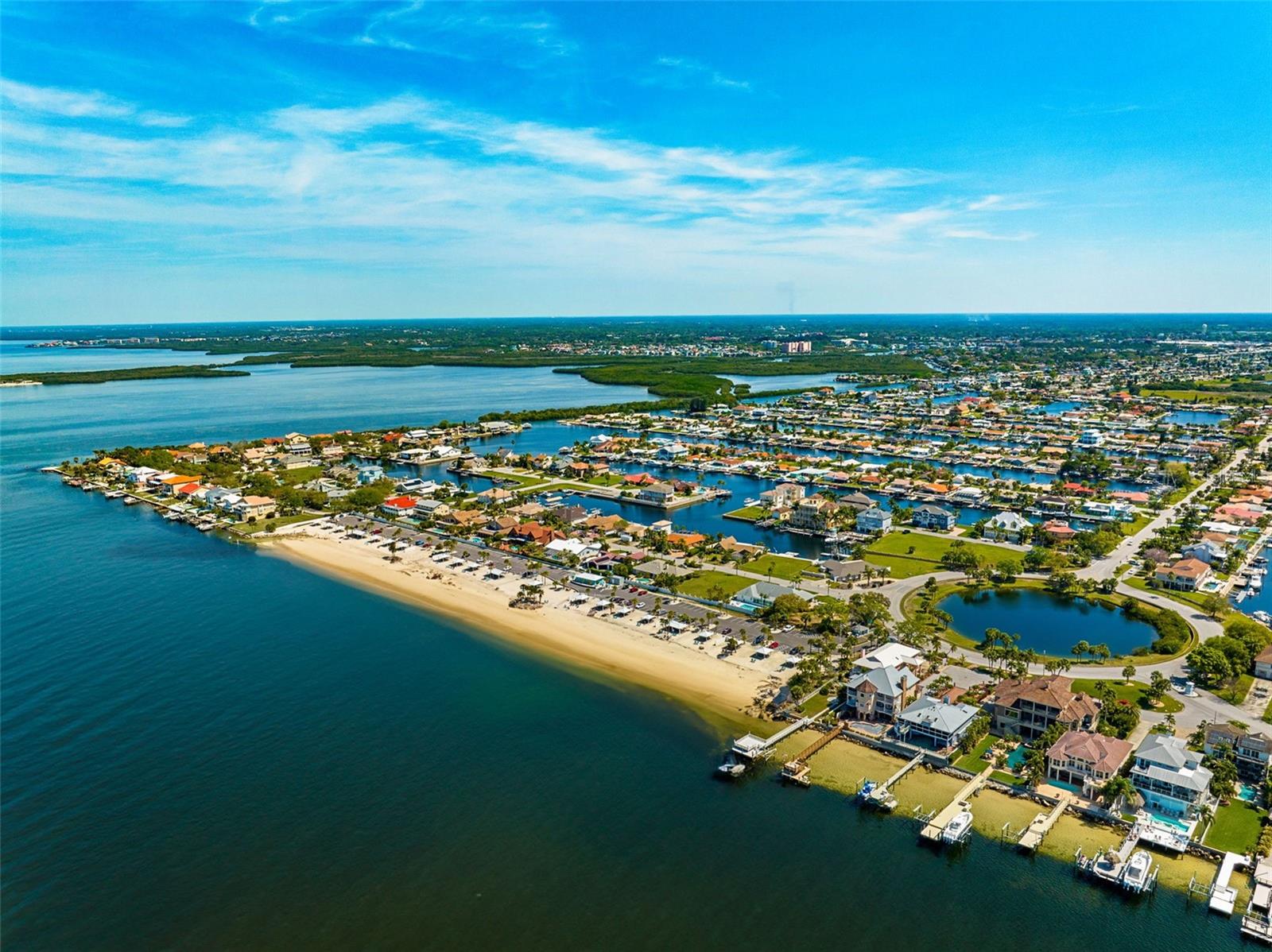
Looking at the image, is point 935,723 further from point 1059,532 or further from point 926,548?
point 1059,532

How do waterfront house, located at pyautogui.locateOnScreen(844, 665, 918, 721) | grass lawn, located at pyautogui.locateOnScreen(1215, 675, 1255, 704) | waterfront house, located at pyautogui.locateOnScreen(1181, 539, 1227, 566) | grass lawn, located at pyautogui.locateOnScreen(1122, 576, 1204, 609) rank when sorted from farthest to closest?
waterfront house, located at pyautogui.locateOnScreen(1181, 539, 1227, 566) → grass lawn, located at pyautogui.locateOnScreen(1122, 576, 1204, 609) → grass lawn, located at pyautogui.locateOnScreen(1215, 675, 1255, 704) → waterfront house, located at pyautogui.locateOnScreen(844, 665, 918, 721)

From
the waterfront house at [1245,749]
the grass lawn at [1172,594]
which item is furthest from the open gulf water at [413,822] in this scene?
the grass lawn at [1172,594]

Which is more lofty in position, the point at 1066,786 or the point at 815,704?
the point at 815,704

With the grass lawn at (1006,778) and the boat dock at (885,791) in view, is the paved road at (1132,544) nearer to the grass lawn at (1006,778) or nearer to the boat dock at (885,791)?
the grass lawn at (1006,778)

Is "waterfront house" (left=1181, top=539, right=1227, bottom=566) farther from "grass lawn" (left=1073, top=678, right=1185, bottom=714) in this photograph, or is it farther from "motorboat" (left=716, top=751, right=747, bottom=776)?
"motorboat" (left=716, top=751, right=747, bottom=776)

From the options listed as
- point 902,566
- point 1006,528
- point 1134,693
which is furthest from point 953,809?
point 1006,528

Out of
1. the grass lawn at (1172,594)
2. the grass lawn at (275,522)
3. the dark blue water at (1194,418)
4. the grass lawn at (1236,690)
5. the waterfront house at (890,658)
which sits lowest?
the grass lawn at (1172,594)

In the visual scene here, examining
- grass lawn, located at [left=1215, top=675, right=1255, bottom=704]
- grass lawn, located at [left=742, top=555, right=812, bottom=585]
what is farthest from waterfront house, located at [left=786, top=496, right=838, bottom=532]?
grass lawn, located at [left=1215, top=675, right=1255, bottom=704]
